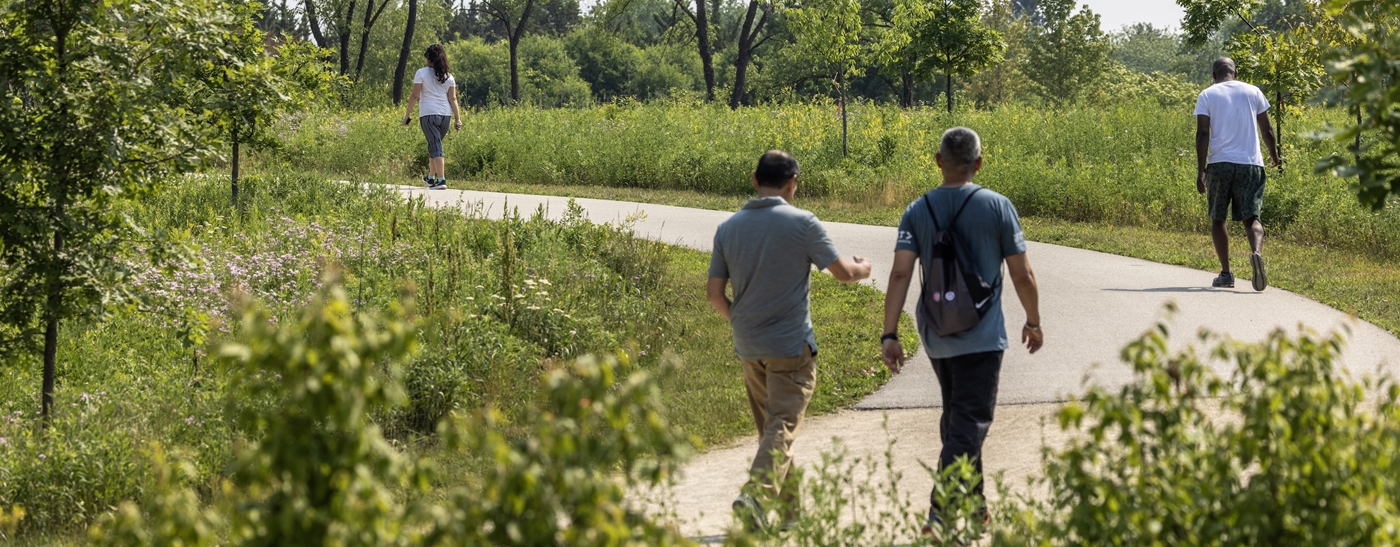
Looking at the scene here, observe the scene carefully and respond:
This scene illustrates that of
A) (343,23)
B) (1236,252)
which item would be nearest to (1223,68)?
(1236,252)

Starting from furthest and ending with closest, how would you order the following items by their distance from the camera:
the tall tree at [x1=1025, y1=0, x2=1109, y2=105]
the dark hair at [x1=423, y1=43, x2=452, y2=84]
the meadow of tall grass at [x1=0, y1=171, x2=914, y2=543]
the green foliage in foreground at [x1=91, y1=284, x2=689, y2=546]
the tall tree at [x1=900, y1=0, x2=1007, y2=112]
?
the tall tree at [x1=1025, y1=0, x2=1109, y2=105], the tall tree at [x1=900, y1=0, x2=1007, y2=112], the dark hair at [x1=423, y1=43, x2=452, y2=84], the meadow of tall grass at [x1=0, y1=171, x2=914, y2=543], the green foliage in foreground at [x1=91, y1=284, x2=689, y2=546]

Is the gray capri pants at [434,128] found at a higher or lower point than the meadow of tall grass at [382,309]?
higher

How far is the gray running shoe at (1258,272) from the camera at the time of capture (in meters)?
10.3

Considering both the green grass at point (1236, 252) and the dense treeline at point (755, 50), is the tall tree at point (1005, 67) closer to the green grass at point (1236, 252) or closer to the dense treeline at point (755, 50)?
the dense treeline at point (755, 50)

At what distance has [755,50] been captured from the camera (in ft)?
292

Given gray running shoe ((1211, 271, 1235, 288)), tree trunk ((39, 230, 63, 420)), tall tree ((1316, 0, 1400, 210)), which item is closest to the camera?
tall tree ((1316, 0, 1400, 210))

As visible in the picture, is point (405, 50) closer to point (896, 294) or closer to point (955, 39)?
point (955, 39)

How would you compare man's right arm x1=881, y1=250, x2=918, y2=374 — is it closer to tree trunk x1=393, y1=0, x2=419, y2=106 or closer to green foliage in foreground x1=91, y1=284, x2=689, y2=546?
green foliage in foreground x1=91, y1=284, x2=689, y2=546

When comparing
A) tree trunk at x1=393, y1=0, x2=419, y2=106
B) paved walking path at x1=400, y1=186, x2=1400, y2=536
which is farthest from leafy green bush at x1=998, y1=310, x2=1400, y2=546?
tree trunk at x1=393, y1=0, x2=419, y2=106

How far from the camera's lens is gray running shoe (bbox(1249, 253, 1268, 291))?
10.3 meters

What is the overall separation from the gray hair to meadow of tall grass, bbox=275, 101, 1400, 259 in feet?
31.2

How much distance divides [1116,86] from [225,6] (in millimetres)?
63509

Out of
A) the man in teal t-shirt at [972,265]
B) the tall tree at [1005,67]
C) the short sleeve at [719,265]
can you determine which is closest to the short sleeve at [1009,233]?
the man in teal t-shirt at [972,265]

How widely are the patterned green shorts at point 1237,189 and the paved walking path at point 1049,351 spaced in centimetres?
66
